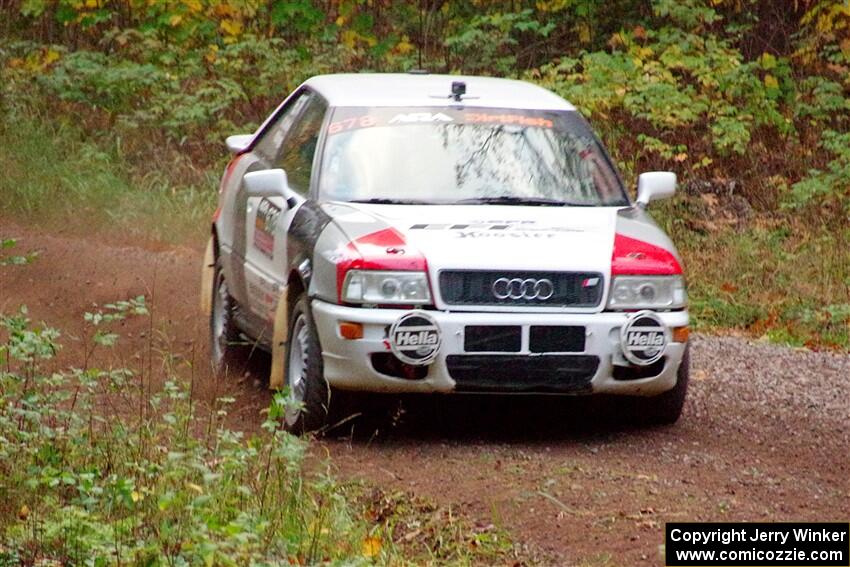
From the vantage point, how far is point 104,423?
21.6ft

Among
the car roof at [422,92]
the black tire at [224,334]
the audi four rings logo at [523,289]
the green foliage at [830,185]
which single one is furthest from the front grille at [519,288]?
the green foliage at [830,185]

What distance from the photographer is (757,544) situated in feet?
18.7

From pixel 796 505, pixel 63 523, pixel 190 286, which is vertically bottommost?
pixel 190 286

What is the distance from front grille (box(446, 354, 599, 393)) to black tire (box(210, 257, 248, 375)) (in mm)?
2407

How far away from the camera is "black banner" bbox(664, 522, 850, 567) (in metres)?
5.51

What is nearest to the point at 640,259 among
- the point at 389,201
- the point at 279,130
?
the point at 389,201

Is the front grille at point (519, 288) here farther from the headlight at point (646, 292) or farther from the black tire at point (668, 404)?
the black tire at point (668, 404)

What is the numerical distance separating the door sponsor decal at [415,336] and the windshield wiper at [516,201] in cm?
100

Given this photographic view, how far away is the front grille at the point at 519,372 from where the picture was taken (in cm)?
706

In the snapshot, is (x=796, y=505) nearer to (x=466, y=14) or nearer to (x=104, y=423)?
(x=104, y=423)

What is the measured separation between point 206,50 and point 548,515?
12315mm

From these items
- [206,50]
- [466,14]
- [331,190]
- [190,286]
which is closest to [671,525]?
[331,190]

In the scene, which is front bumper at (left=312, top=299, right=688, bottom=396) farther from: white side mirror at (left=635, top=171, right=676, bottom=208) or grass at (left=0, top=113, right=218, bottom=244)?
grass at (left=0, top=113, right=218, bottom=244)

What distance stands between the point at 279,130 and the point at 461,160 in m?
1.48
